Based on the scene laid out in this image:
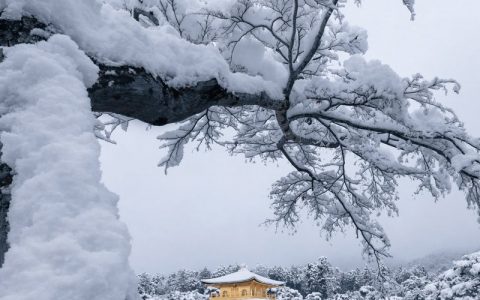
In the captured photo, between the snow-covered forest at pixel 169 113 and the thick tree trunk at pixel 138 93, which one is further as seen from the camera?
the thick tree trunk at pixel 138 93

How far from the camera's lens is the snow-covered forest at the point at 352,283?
1241 centimetres

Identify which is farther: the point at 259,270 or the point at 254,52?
the point at 259,270

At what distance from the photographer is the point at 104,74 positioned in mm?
2619

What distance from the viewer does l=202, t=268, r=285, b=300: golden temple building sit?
32.3m

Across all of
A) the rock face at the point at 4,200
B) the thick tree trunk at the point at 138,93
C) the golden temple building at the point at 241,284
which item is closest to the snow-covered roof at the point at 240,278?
the golden temple building at the point at 241,284

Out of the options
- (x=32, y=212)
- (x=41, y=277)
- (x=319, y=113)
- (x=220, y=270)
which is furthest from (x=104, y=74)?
(x=220, y=270)

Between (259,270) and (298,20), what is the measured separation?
393 feet

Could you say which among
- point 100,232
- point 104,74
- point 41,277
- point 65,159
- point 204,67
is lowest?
point 41,277

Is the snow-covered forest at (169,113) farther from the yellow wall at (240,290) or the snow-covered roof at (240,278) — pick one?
the yellow wall at (240,290)

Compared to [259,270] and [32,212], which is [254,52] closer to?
[32,212]

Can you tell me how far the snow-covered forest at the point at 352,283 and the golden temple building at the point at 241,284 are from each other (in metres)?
6.93

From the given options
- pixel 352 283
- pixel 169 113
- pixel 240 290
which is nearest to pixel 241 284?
pixel 240 290

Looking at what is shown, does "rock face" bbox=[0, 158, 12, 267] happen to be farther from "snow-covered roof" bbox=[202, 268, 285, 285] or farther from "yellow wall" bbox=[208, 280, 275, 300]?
"yellow wall" bbox=[208, 280, 275, 300]

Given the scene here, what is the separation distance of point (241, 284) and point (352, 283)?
67.0 meters
